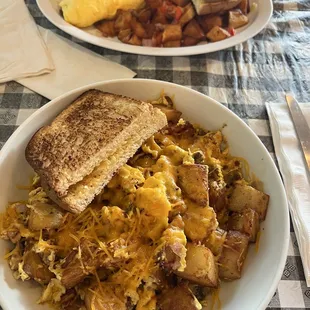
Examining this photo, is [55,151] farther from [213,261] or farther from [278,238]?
[278,238]

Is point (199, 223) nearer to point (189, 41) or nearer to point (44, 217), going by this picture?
point (44, 217)

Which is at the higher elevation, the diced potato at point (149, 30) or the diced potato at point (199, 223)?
the diced potato at point (149, 30)

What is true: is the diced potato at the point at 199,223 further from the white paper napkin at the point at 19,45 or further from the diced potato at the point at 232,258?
the white paper napkin at the point at 19,45

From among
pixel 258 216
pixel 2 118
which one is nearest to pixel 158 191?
pixel 258 216

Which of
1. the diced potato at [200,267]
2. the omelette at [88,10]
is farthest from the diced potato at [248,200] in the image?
the omelette at [88,10]

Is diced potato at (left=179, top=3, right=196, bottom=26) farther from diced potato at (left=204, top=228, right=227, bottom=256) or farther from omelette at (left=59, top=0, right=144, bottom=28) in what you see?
diced potato at (left=204, top=228, right=227, bottom=256)
